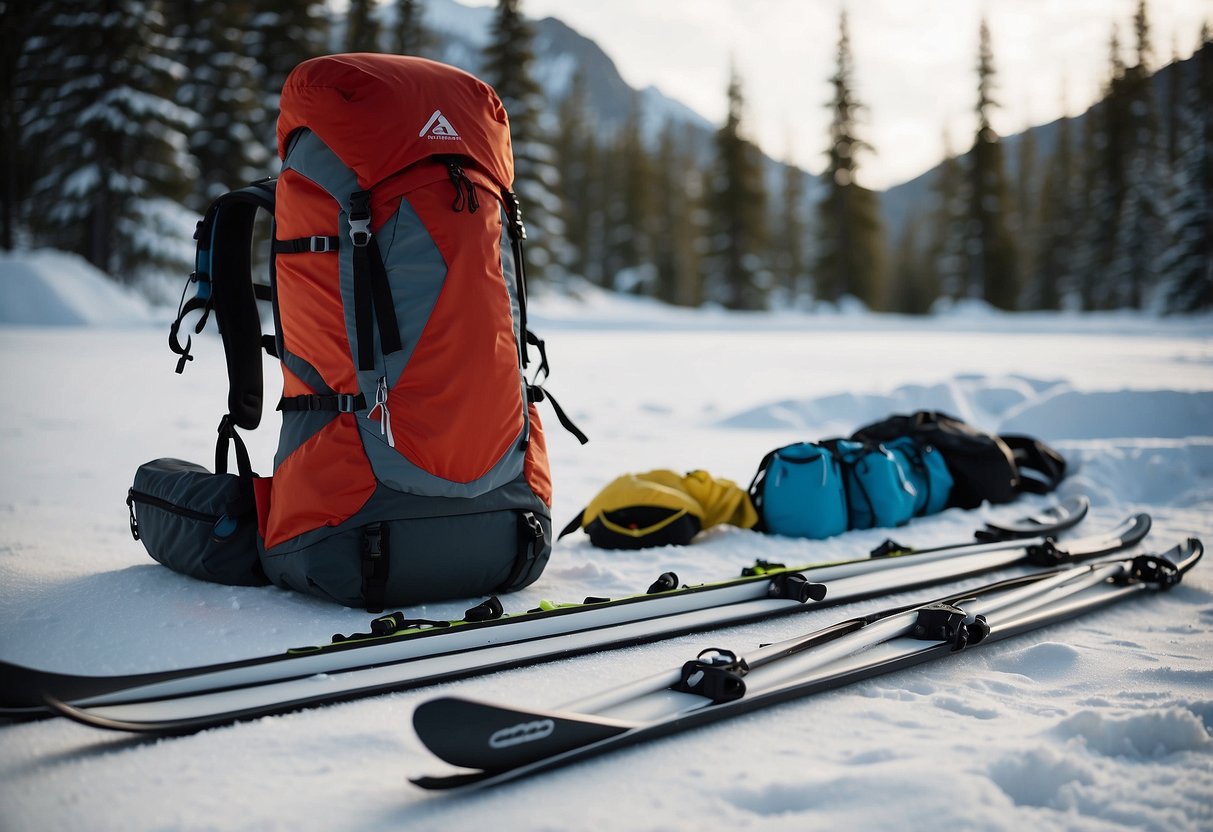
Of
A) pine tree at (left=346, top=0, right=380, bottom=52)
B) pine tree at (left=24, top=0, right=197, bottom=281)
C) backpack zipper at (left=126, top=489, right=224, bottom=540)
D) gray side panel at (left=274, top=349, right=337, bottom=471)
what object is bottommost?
backpack zipper at (left=126, top=489, right=224, bottom=540)

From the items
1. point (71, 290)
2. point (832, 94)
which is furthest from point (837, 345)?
point (832, 94)

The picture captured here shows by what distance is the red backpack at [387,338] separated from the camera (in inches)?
82.8

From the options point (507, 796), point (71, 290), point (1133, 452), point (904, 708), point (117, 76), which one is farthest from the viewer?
point (117, 76)

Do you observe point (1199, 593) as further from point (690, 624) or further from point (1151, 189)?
point (1151, 189)

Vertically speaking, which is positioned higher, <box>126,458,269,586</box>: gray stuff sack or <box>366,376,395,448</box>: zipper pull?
<box>366,376,395,448</box>: zipper pull

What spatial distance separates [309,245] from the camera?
2.15 meters

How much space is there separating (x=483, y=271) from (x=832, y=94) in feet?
97.9

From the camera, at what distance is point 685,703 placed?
1.54 metres

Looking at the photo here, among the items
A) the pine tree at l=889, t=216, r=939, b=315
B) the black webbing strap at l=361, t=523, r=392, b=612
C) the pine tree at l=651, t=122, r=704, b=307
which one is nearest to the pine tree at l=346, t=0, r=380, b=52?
the pine tree at l=651, t=122, r=704, b=307

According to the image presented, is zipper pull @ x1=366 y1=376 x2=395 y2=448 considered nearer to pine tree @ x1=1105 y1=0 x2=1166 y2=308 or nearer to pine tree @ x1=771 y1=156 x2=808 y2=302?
pine tree @ x1=1105 y1=0 x2=1166 y2=308

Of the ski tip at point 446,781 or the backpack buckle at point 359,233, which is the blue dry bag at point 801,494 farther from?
the ski tip at point 446,781

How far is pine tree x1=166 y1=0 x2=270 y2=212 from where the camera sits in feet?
59.3

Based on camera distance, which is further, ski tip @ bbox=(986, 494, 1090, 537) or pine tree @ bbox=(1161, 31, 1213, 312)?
pine tree @ bbox=(1161, 31, 1213, 312)

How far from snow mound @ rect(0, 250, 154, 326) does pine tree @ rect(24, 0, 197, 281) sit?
142 inches
